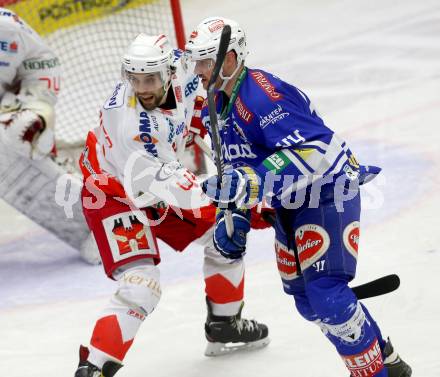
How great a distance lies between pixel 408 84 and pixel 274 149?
406 centimetres

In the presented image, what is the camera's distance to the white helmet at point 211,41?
3.27 meters

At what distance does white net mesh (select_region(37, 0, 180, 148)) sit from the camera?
7312 mm

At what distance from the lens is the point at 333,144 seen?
10.6ft

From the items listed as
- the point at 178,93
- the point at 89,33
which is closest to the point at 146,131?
the point at 178,93

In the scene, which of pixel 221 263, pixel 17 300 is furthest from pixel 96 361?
pixel 17 300

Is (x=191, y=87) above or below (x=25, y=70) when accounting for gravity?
above

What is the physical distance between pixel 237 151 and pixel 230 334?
955mm

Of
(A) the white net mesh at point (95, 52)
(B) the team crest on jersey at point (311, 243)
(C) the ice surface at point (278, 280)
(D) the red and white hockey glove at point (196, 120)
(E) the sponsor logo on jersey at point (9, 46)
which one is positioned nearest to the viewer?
(B) the team crest on jersey at point (311, 243)

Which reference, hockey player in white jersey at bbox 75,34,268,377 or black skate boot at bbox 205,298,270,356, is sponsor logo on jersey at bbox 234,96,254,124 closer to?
hockey player in white jersey at bbox 75,34,268,377

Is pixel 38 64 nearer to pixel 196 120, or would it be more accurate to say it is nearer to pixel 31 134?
pixel 31 134

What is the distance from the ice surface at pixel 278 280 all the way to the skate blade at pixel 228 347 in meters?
0.03

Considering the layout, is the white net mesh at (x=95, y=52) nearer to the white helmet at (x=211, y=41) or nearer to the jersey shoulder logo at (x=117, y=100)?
the jersey shoulder logo at (x=117, y=100)

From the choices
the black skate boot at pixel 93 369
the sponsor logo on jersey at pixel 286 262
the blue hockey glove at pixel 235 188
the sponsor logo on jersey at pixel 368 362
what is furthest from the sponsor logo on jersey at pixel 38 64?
the sponsor logo on jersey at pixel 368 362

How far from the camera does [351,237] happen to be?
3277mm
